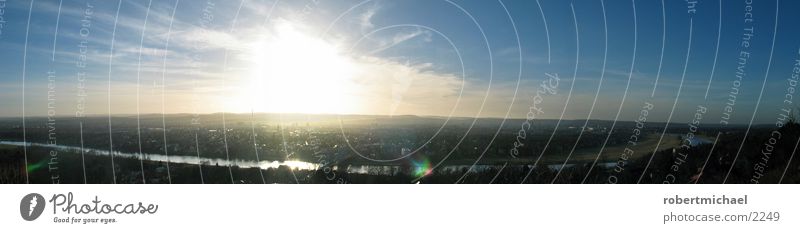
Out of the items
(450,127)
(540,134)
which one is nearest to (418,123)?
(450,127)

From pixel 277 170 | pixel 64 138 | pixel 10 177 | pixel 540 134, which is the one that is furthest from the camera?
pixel 64 138

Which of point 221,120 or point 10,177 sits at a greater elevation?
point 221,120

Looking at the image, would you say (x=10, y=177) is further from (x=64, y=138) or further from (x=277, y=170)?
(x=277, y=170)

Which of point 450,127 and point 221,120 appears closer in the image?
point 221,120
